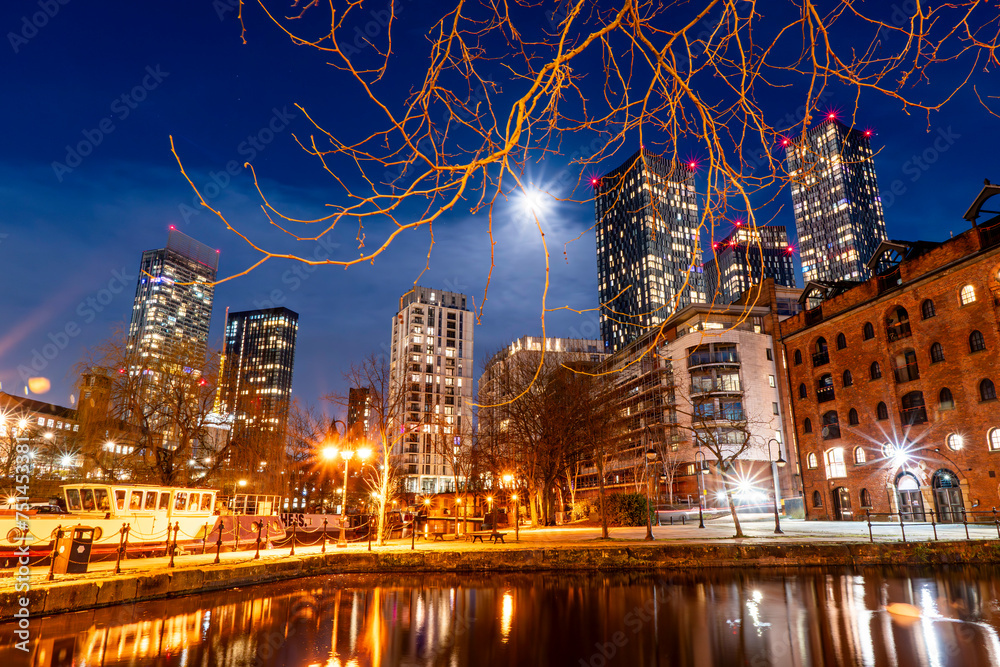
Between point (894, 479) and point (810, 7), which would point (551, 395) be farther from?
point (810, 7)

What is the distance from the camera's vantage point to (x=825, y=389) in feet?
151

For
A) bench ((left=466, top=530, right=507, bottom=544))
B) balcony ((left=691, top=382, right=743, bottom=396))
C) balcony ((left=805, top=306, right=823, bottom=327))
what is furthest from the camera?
balcony ((left=691, top=382, right=743, bottom=396))

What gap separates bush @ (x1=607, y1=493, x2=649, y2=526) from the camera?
3603 centimetres

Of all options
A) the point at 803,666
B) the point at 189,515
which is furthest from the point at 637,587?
the point at 189,515

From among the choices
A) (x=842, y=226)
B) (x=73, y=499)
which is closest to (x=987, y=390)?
(x=73, y=499)

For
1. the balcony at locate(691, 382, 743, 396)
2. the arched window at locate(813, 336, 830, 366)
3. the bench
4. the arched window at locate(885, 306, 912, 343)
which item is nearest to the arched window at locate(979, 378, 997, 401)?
the arched window at locate(885, 306, 912, 343)

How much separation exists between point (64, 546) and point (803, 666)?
631 inches

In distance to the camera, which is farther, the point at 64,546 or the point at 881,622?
the point at 64,546

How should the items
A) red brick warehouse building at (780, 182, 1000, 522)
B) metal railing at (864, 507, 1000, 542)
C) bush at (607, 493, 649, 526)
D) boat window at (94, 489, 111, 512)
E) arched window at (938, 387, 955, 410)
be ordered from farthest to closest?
bush at (607, 493, 649, 526), arched window at (938, 387, 955, 410), red brick warehouse building at (780, 182, 1000, 522), metal railing at (864, 507, 1000, 542), boat window at (94, 489, 111, 512)

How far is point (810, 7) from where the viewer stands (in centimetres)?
292

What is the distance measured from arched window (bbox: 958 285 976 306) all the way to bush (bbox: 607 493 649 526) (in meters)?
22.6

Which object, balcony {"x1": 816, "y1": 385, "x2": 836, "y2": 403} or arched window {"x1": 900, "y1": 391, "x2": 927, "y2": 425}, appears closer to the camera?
arched window {"x1": 900, "y1": 391, "x2": 927, "y2": 425}

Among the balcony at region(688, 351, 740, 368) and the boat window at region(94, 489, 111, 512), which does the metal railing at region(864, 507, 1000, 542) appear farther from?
the boat window at region(94, 489, 111, 512)

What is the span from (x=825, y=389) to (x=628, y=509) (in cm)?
2150
